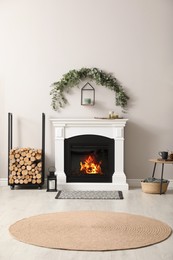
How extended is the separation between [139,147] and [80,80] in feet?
4.51

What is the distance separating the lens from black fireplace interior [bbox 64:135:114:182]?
7.91m

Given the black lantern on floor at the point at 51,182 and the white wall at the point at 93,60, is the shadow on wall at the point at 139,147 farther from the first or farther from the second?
the black lantern on floor at the point at 51,182

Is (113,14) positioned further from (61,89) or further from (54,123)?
(54,123)

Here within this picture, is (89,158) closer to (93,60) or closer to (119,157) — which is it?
(119,157)

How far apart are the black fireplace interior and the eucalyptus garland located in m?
0.61

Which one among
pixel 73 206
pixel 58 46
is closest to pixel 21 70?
pixel 58 46

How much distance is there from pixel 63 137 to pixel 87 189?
33.9 inches

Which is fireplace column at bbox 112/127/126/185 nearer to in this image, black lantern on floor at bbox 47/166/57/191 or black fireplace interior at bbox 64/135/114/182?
black fireplace interior at bbox 64/135/114/182

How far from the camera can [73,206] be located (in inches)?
242

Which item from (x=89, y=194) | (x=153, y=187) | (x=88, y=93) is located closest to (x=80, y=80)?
(x=88, y=93)

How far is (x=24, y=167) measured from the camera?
7809 millimetres

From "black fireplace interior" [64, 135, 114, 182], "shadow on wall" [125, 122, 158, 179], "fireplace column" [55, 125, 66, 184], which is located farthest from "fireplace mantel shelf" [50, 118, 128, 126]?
"shadow on wall" [125, 122, 158, 179]

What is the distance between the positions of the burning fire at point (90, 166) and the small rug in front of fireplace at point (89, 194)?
54 cm

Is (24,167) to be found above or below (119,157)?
below
